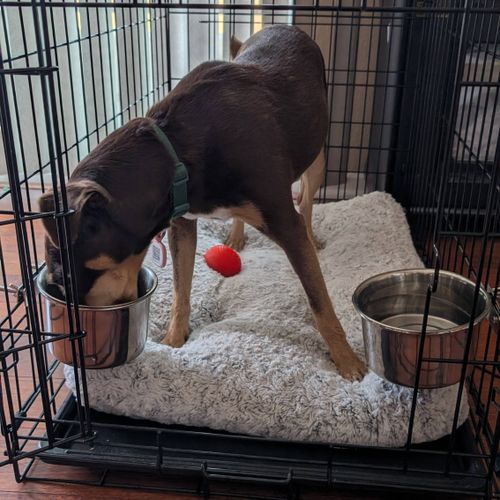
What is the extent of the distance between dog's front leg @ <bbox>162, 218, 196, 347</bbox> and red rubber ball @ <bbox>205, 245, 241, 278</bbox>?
0.37 meters

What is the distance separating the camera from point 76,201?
1277mm

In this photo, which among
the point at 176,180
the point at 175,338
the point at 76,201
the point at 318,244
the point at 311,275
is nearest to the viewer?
the point at 76,201

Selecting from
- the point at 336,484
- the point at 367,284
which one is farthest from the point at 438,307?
the point at 336,484

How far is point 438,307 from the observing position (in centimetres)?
166

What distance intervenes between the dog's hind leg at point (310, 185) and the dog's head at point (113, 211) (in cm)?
100

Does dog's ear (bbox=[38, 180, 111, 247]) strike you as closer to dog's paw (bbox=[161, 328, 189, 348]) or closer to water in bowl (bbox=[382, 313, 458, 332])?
dog's paw (bbox=[161, 328, 189, 348])

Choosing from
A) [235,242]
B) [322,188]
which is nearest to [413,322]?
[235,242]

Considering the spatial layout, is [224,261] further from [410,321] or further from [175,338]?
[410,321]

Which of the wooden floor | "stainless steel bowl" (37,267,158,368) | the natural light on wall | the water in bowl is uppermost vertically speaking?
the natural light on wall

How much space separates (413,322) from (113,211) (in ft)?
2.75

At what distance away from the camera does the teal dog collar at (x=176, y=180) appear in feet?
4.79

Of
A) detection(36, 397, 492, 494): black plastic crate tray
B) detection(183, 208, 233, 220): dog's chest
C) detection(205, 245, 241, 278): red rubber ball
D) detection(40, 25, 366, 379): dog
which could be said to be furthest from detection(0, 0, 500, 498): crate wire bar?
detection(205, 245, 241, 278): red rubber ball

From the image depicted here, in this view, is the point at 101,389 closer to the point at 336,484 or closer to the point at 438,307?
the point at 336,484

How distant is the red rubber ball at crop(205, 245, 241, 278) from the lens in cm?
227
